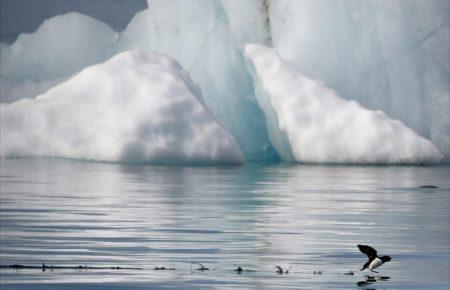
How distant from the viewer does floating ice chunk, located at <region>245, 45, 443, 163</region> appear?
32.0 meters

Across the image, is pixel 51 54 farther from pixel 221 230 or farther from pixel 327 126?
pixel 221 230

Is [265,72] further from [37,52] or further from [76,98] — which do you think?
[37,52]

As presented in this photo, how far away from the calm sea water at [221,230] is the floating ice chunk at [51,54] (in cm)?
1501

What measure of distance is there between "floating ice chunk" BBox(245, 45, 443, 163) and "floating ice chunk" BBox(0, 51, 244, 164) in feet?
5.18

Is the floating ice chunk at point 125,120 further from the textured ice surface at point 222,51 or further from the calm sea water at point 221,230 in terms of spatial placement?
the calm sea water at point 221,230

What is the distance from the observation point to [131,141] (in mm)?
31078

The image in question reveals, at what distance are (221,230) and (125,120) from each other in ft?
54.7

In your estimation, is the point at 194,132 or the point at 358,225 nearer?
the point at 358,225

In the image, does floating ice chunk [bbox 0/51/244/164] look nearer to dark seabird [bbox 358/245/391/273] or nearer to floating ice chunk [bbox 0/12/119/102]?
floating ice chunk [bbox 0/12/119/102]

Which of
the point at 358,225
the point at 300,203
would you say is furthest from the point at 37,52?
the point at 358,225

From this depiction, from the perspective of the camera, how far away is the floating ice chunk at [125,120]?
31.0 metres

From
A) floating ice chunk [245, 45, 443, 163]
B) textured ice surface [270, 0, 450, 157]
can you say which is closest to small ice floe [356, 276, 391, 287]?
floating ice chunk [245, 45, 443, 163]

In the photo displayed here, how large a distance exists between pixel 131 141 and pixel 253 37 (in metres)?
6.97

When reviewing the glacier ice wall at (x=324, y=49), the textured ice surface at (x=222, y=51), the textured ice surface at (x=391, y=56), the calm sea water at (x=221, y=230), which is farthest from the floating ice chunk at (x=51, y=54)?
the calm sea water at (x=221, y=230)
